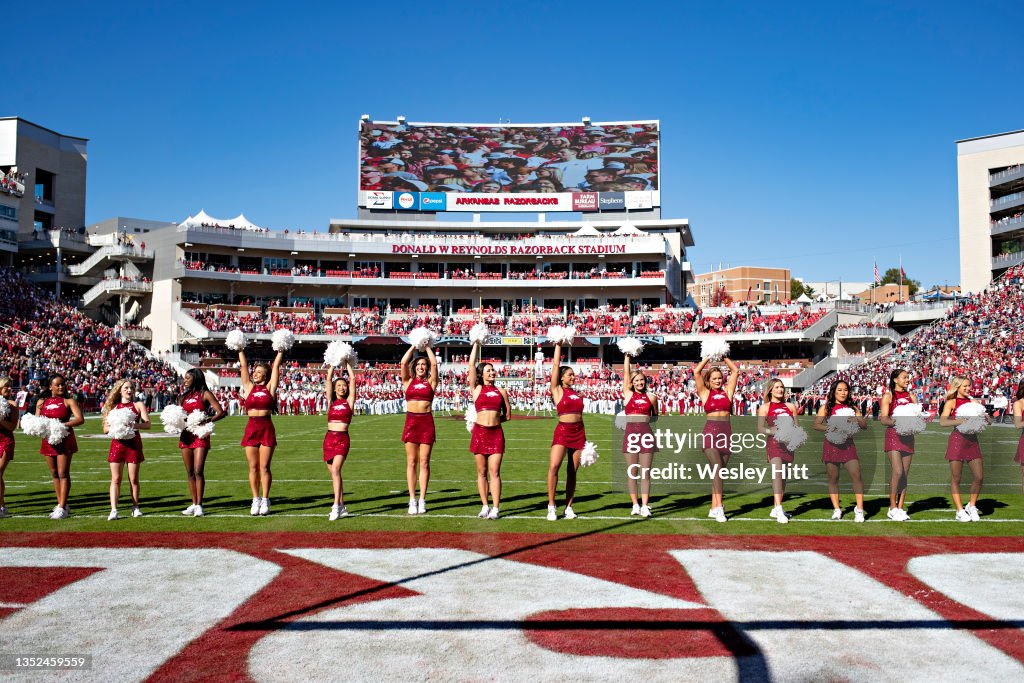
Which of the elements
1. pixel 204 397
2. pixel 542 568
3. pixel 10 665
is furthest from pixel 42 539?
pixel 542 568

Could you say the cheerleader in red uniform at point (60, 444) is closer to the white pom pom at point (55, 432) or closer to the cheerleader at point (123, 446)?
the white pom pom at point (55, 432)

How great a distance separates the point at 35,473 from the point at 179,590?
31.3ft

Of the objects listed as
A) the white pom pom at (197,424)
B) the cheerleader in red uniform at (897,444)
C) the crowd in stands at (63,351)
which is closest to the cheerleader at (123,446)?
the white pom pom at (197,424)

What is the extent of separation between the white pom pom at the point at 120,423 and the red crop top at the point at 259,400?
1432mm

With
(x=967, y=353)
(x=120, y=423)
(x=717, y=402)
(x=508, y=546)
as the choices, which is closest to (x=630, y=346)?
(x=717, y=402)

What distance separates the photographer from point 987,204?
188 feet

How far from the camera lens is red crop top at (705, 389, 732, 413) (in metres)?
9.13

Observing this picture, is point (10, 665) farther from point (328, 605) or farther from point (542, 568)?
point (542, 568)

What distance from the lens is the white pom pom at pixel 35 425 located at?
349 inches

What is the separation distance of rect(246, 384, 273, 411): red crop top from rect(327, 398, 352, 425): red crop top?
2.47 feet

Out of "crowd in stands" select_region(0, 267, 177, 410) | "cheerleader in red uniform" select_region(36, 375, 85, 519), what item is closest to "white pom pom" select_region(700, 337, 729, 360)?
"cheerleader in red uniform" select_region(36, 375, 85, 519)

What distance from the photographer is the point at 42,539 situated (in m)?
8.10

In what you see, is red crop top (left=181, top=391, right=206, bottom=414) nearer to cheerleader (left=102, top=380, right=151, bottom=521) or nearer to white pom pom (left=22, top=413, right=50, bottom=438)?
cheerleader (left=102, top=380, right=151, bottom=521)

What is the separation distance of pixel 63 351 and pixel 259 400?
3391cm
